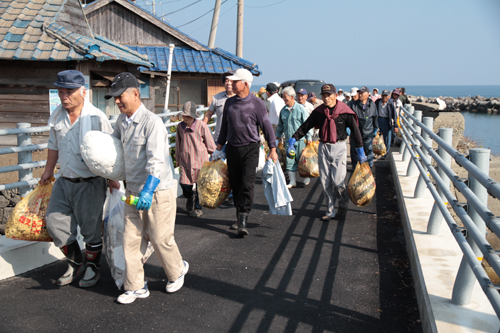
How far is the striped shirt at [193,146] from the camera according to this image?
6.82 m

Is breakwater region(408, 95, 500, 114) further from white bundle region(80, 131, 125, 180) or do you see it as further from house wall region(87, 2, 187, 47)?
white bundle region(80, 131, 125, 180)

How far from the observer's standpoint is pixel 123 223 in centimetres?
427

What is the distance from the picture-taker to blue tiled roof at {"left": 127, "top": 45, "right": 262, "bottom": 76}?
737 inches

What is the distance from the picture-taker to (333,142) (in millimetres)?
6836

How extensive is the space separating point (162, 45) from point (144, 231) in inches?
673

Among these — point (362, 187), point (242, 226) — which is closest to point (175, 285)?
point (242, 226)

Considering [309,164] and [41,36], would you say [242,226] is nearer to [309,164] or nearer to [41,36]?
[309,164]

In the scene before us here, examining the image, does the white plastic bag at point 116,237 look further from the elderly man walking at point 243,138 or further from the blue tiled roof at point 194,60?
the blue tiled roof at point 194,60

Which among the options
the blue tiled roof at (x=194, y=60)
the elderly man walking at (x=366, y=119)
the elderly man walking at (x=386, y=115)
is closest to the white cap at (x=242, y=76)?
the elderly man walking at (x=366, y=119)

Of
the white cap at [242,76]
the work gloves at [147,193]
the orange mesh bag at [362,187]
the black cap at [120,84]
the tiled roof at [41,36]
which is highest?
the tiled roof at [41,36]

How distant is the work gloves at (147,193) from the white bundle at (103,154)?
410 millimetres

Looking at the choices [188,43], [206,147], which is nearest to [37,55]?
[206,147]

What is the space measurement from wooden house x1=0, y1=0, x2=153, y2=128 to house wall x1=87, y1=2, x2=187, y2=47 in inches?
340

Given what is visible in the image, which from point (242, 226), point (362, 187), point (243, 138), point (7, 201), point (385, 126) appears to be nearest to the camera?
point (243, 138)
